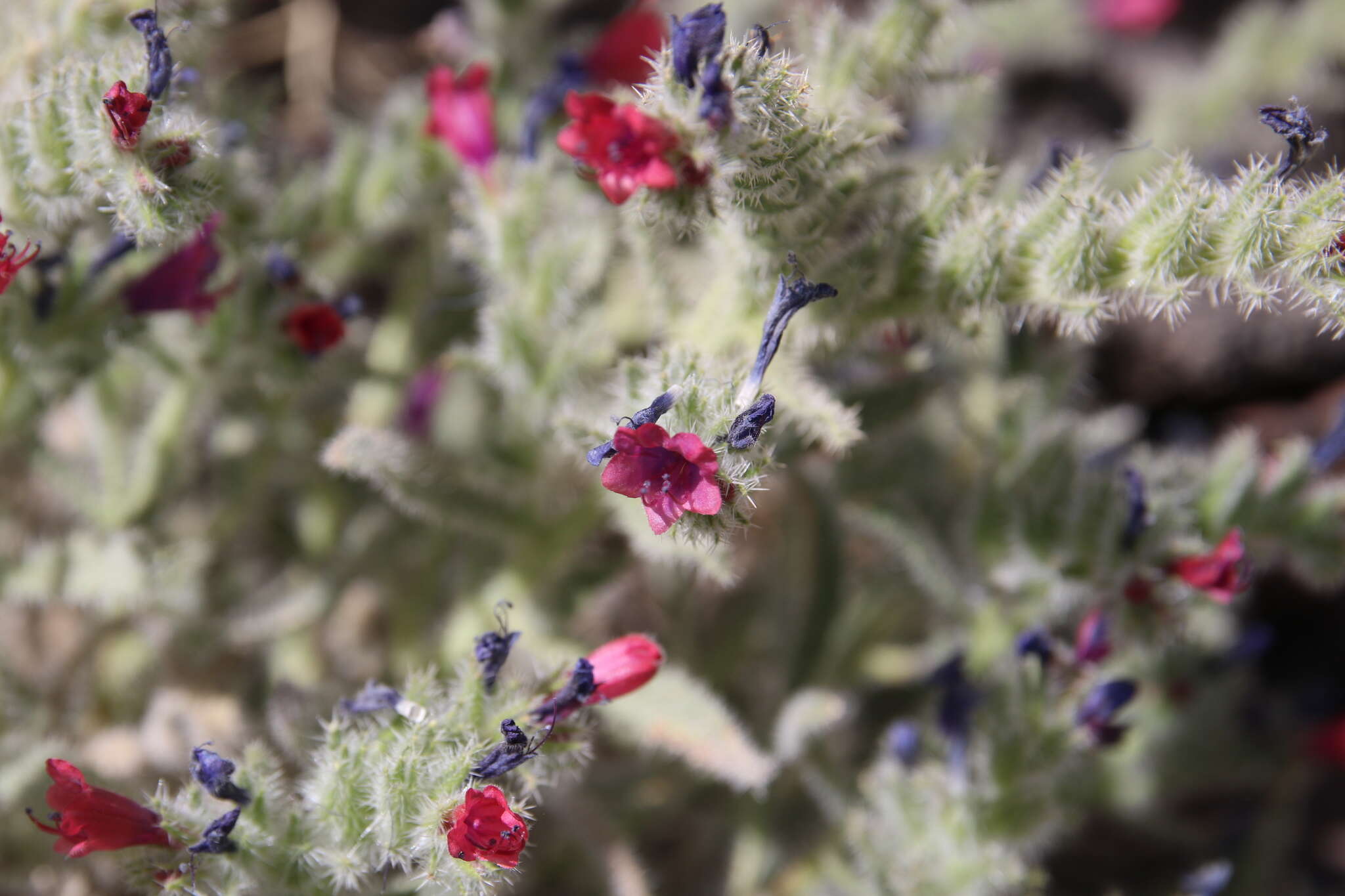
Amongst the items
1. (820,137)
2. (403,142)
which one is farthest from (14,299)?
(820,137)

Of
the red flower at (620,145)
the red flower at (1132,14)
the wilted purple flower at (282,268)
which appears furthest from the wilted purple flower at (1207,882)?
the red flower at (1132,14)

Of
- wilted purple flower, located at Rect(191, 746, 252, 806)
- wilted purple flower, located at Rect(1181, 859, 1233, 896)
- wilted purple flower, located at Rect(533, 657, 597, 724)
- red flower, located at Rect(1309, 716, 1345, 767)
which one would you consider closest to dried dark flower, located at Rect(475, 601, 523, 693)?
wilted purple flower, located at Rect(533, 657, 597, 724)

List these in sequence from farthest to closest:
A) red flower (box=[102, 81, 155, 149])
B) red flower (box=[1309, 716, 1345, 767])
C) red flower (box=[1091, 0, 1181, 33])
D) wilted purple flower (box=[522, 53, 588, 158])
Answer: red flower (box=[1091, 0, 1181, 33])
red flower (box=[1309, 716, 1345, 767])
wilted purple flower (box=[522, 53, 588, 158])
red flower (box=[102, 81, 155, 149])

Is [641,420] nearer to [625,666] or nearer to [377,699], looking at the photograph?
[625,666]

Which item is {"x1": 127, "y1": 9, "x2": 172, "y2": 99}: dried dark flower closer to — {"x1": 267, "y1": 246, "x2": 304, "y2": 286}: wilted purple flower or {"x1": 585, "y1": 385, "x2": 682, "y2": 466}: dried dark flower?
{"x1": 267, "y1": 246, "x2": 304, "y2": 286}: wilted purple flower

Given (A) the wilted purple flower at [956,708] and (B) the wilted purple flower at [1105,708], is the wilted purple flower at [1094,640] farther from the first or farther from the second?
(A) the wilted purple flower at [956,708]

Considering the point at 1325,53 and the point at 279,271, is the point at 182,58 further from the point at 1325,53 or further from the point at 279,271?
the point at 1325,53
